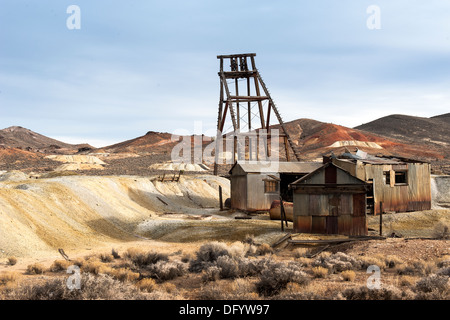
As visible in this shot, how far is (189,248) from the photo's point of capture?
64.7 ft

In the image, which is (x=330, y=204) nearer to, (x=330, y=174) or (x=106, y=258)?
(x=330, y=174)

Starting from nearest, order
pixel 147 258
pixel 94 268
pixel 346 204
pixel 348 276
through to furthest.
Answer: pixel 348 276, pixel 94 268, pixel 147 258, pixel 346 204

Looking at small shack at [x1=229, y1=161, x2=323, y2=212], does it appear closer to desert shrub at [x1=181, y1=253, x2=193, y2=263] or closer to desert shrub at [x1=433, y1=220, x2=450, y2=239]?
desert shrub at [x1=433, y1=220, x2=450, y2=239]

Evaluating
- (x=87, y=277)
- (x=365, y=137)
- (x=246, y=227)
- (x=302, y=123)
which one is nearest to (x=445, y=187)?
(x=246, y=227)

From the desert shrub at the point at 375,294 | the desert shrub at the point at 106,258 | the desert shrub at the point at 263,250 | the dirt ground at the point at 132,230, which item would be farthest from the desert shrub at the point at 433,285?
the desert shrub at the point at 106,258

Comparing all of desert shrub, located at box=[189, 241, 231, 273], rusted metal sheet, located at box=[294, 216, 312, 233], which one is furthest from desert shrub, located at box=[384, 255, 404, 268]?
rusted metal sheet, located at box=[294, 216, 312, 233]

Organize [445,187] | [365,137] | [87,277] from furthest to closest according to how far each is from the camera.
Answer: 1. [365,137]
2. [445,187]
3. [87,277]

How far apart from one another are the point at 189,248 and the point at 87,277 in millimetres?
9074

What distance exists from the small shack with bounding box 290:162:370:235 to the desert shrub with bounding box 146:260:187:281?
887 centimetres

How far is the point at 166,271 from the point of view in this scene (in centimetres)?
1355

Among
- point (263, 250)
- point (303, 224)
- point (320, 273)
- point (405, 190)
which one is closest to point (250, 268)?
point (320, 273)

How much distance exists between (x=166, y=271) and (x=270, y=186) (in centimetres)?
1992

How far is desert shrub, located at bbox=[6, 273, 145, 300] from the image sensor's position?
31.7 ft
